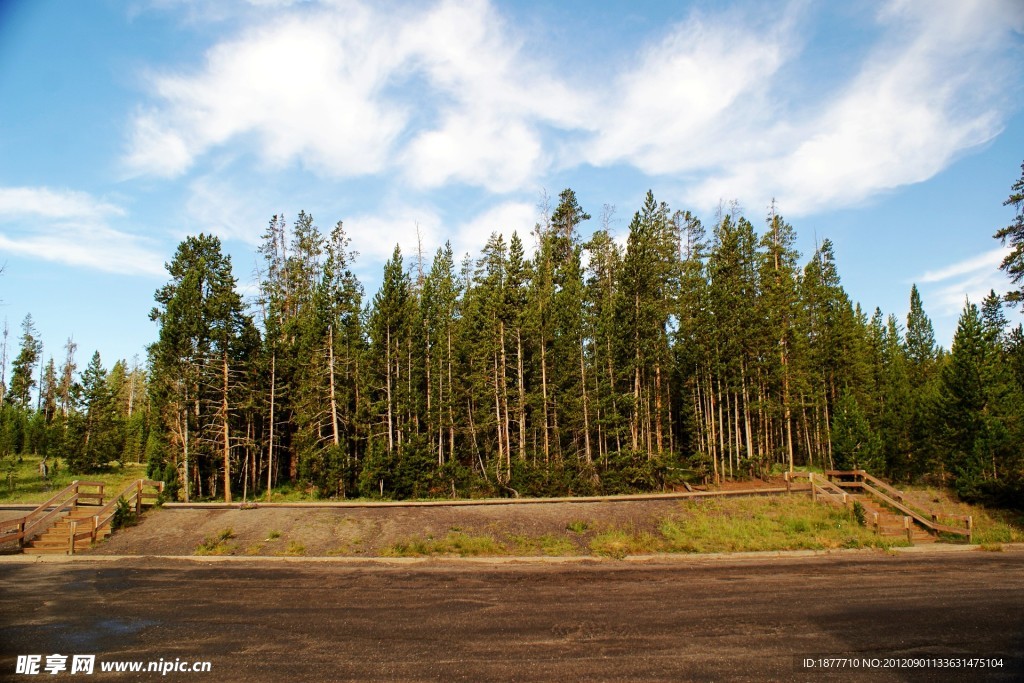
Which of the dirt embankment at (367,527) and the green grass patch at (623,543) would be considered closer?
the green grass patch at (623,543)

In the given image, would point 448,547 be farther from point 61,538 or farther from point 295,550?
point 61,538

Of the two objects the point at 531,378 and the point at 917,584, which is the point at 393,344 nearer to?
the point at 531,378

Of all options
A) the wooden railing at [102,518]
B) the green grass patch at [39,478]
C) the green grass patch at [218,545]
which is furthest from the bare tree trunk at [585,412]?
the green grass patch at [39,478]

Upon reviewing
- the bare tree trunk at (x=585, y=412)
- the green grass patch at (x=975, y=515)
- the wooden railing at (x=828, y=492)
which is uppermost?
the bare tree trunk at (x=585, y=412)

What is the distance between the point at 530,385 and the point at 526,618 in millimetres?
20823

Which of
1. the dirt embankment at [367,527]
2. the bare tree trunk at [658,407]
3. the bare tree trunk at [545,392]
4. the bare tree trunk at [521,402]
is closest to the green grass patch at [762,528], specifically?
the dirt embankment at [367,527]

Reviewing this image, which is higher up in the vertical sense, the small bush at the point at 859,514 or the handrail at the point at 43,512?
the handrail at the point at 43,512

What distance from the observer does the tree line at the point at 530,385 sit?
92.4 ft

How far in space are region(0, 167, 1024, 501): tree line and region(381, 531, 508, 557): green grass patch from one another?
9808 millimetres

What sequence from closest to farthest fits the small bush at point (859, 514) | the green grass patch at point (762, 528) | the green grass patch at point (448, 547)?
the green grass patch at point (448, 547), the green grass patch at point (762, 528), the small bush at point (859, 514)

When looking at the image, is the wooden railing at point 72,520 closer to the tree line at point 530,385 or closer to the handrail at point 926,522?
the tree line at point 530,385

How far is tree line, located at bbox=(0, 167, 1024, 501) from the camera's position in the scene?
28.2 m

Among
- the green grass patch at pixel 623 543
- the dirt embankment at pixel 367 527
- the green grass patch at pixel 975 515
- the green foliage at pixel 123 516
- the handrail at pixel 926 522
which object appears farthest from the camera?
the green foliage at pixel 123 516

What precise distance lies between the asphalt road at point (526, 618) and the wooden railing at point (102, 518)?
240 centimetres
